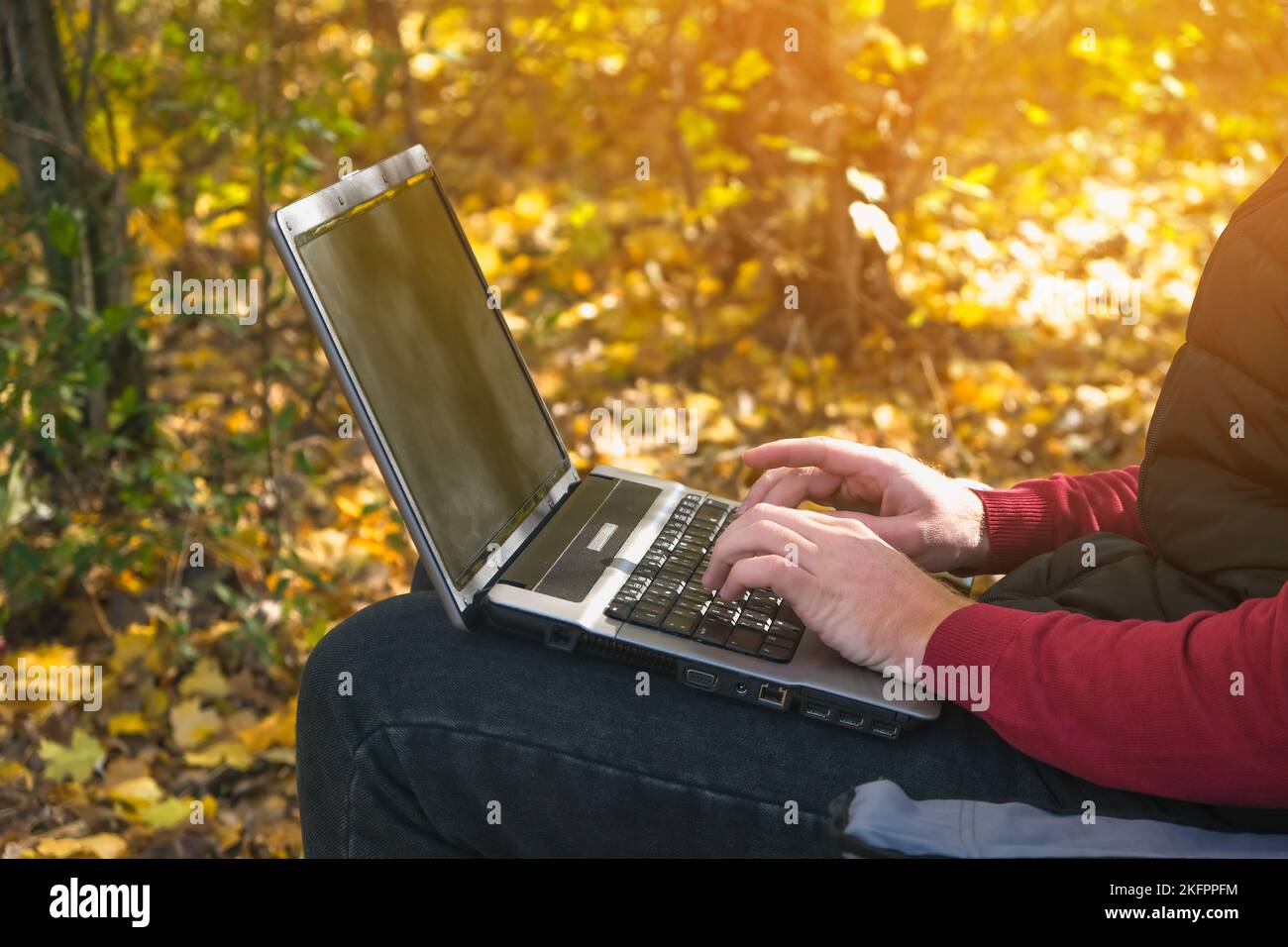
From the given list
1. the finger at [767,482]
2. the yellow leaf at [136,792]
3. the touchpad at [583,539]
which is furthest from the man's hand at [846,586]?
the yellow leaf at [136,792]

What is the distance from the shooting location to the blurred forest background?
2488 mm

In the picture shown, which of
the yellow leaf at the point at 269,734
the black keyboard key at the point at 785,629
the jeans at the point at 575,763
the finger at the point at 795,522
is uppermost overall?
the finger at the point at 795,522

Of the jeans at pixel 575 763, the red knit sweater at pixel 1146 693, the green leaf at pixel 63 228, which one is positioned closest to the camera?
the red knit sweater at pixel 1146 693

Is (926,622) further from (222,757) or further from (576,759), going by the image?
(222,757)

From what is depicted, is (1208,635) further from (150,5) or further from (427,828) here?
(150,5)

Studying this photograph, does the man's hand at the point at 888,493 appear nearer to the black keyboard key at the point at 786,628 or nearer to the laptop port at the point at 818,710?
the black keyboard key at the point at 786,628

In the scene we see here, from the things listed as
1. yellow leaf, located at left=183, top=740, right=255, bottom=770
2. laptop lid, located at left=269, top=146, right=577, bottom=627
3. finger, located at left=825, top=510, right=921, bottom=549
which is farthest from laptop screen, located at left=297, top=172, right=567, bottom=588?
yellow leaf, located at left=183, top=740, right=255, bottom=770

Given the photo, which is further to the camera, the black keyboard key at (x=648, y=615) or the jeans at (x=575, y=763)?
the black keyboard key at (x=648, y=615)

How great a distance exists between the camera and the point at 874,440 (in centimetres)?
366

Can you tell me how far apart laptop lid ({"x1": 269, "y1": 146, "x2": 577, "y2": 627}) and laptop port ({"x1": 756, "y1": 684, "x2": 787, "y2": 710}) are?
385 millimetres

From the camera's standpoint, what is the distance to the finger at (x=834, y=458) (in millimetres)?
1674

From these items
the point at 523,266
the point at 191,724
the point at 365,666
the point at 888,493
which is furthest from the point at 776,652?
the point at 523,266

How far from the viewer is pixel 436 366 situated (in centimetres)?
158
